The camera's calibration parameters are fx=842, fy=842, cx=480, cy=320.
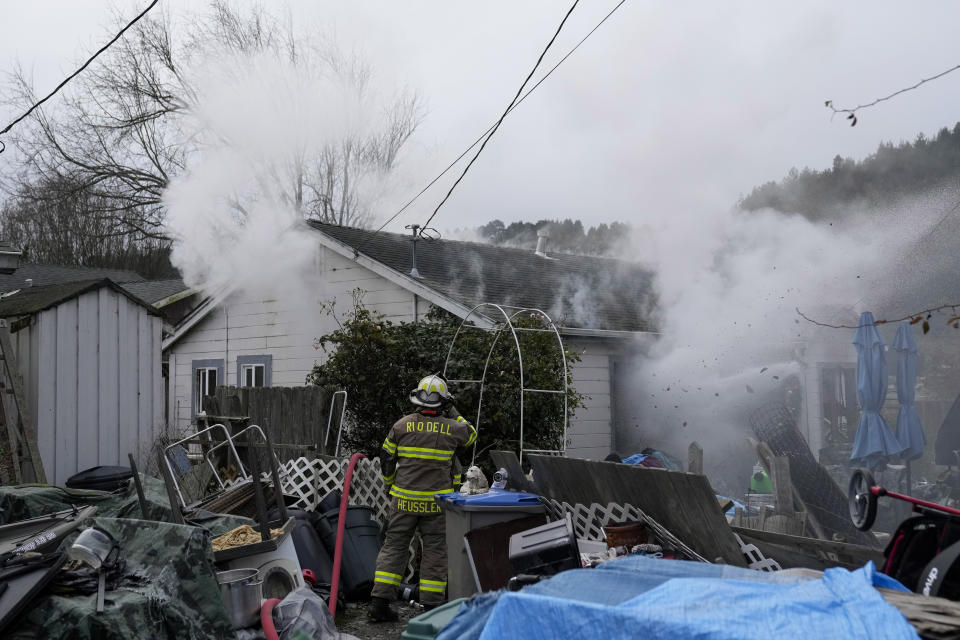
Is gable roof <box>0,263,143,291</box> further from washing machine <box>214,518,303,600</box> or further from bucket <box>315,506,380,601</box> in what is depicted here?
washing machine <box>214,518,303,600</box>

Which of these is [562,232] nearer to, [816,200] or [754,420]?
[816,200]

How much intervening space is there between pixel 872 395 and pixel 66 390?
30.6ft

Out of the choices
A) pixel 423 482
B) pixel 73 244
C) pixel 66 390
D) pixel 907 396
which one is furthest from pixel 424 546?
pixel 73 244

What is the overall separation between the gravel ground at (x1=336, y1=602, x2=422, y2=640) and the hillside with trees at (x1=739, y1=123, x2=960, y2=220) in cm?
964

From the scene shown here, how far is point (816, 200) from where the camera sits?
47.6 ft

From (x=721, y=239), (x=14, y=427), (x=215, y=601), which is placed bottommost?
(x=215, y=601)

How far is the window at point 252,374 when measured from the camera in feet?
46.8

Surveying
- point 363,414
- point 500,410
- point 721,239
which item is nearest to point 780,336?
point 721,239

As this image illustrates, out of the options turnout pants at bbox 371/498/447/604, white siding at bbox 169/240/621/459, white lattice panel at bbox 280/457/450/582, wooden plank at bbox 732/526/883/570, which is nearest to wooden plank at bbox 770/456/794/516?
wooden plank at bbox 732/526/883/570

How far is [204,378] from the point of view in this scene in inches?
611

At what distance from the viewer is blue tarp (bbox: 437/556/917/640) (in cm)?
255

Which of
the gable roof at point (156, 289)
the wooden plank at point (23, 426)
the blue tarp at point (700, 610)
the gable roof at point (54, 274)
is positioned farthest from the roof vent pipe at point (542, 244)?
the blue tarp at point (700, 610)

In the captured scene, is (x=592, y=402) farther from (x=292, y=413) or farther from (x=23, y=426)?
(x=23, y=426)

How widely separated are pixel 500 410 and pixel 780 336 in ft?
18.0
